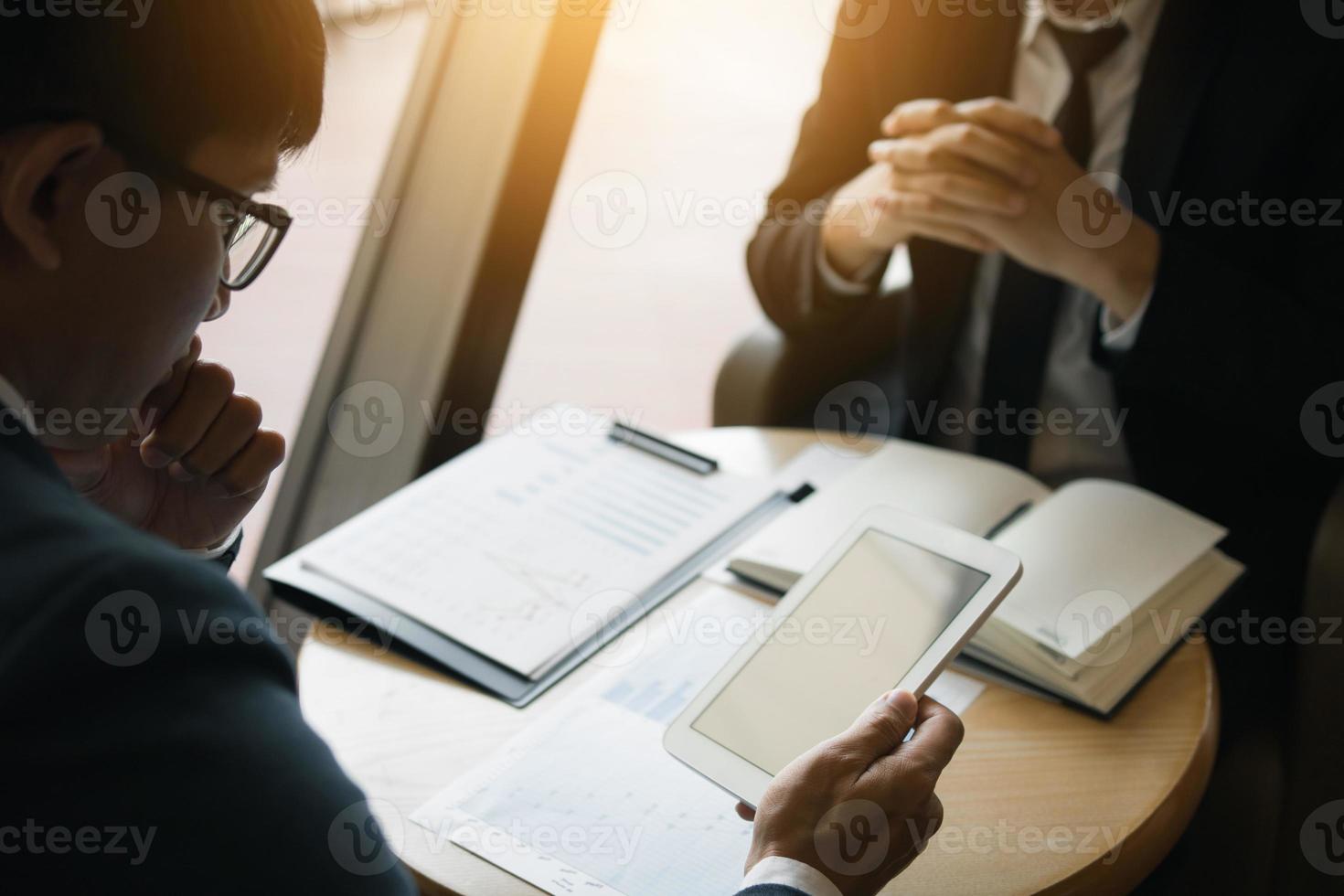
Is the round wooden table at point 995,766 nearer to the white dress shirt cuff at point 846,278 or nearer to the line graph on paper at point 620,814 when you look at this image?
the line graph on paper at point 620,814

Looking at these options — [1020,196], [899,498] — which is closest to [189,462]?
[899,498]

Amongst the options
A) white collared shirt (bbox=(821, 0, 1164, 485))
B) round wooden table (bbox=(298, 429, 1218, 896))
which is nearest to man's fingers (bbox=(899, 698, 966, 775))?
round wooden table (bbox=(298, 429, 1218, 896))

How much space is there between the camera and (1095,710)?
878 mm

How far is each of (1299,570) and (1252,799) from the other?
30 cm

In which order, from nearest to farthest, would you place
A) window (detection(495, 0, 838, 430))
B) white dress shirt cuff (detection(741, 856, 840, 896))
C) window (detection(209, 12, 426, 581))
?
white dress shirt cuff (detection(741, 856, 840, 896)) < window (detection(209, 12, 426, 581)) < window (detection(495, 0, 838, 430))

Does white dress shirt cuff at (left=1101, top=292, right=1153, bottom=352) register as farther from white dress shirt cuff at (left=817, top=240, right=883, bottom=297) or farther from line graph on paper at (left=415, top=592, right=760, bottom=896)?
line graph on paper at (left=415, top=592, right=760, bottom=896)

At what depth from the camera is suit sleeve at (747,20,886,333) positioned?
1506mm

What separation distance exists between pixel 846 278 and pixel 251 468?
3.04 ft

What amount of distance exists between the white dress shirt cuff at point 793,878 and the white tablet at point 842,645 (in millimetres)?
94

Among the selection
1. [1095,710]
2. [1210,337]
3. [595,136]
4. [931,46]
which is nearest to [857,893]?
[1095,710]

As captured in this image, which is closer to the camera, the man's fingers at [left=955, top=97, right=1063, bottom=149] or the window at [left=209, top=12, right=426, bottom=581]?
the man's fingers at [left=955, top=97, right=1063, bottom=149]

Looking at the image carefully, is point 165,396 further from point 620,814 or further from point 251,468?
point 620,814

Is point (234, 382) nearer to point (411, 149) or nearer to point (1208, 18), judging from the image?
point (411, 149)

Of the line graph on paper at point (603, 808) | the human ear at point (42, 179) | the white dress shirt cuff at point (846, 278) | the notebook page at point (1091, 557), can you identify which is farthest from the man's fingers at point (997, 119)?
the human ear at point (42, 179)
